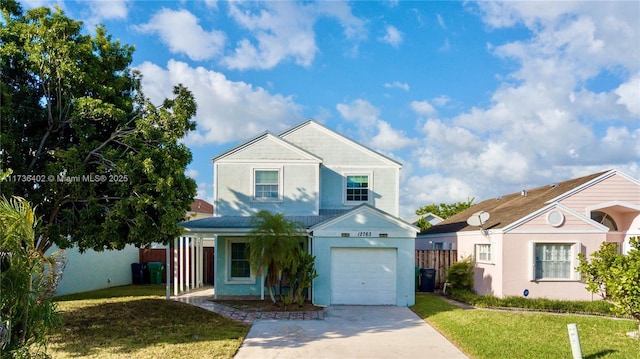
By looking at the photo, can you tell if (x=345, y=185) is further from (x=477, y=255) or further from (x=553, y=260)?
(x=553, y=260)

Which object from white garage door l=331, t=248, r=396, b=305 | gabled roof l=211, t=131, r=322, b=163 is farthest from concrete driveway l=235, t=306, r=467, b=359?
gabled roof l=211, t=131, r=322, b=163

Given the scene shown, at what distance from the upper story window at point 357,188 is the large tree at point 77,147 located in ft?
28.0

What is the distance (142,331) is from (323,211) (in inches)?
351

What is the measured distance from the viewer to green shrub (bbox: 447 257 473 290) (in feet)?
54.9

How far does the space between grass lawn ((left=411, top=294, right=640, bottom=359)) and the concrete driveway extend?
1.59ft

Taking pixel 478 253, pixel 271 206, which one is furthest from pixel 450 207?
pixel 271 206

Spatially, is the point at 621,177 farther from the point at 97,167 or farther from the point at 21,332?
the point at 21,332

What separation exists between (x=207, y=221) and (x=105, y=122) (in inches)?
241

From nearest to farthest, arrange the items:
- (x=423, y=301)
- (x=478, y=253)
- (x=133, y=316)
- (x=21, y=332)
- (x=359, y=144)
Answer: (x=21, y=332)
(x=133, y=316)
(x=423, y=301)
(x=478, y=253)
(x=359, y=144)

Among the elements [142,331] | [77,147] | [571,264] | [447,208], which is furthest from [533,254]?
[447,208]

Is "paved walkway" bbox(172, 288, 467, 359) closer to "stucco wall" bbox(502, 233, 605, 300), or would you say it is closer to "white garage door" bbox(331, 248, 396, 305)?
"white garage door" bbox(331, 248, 396, 305)

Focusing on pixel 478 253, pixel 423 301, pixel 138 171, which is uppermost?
pixel 138 171

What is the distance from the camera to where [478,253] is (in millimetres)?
17000

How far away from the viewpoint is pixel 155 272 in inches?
851
